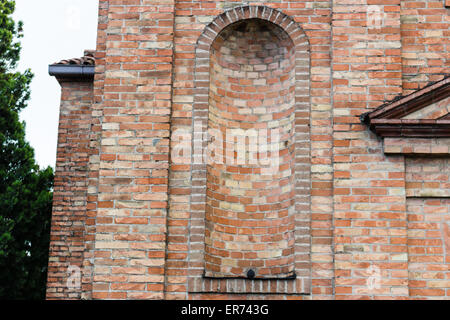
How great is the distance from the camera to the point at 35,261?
1299 centimetres

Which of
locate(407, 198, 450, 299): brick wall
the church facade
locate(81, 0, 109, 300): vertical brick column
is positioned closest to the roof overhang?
the church facade

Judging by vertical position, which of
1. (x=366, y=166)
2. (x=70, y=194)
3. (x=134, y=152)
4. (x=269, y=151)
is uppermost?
(x=269, y=151)

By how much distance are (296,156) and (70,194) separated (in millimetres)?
3632

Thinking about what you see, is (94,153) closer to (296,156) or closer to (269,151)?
(269,151)

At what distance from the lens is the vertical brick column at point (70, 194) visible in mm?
9555

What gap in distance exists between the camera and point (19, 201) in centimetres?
1284

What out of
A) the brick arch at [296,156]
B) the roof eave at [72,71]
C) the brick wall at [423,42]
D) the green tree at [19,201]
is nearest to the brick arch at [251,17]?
the brick arch at [296,156]

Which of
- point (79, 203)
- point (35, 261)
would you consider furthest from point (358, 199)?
point (35, 261)

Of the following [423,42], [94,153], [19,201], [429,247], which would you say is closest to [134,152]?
[94,153]

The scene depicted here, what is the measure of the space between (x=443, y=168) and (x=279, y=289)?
A: 2195mm

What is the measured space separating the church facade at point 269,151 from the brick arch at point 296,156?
0.01 m

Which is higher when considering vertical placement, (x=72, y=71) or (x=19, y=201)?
(x=72, y=71)

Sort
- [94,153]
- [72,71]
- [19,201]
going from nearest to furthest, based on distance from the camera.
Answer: [94,153] → [72,71] → [19,201]

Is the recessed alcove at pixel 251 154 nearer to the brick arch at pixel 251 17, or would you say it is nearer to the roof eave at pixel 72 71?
the brick arch at pixel 251 17
